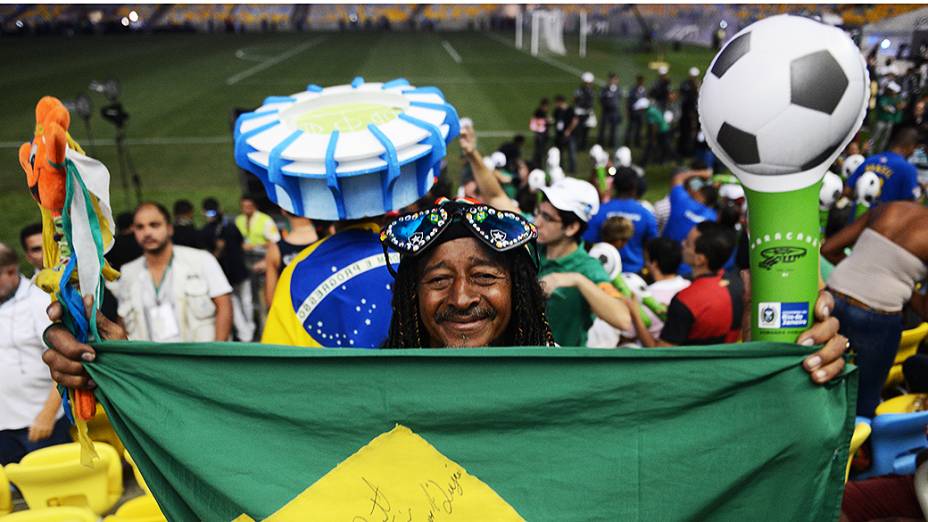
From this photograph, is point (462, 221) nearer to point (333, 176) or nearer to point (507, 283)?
point (507, 283)

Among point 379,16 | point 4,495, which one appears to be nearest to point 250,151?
point 4,495

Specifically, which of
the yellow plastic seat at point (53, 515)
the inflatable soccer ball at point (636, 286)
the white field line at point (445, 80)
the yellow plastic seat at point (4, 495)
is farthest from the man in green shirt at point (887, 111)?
the white field line at point (445, 80)

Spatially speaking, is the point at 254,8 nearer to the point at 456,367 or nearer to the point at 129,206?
the point at 129,206

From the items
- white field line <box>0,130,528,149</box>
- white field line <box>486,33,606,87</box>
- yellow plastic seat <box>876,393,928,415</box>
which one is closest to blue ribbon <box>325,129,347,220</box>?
yellow plastic seat <box>876,393,928,415</box>

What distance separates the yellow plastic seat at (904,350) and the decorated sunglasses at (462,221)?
362cm

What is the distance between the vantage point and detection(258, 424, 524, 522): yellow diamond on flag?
6.63 ft

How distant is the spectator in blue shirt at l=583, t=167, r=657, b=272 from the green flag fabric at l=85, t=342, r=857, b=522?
4.41 m

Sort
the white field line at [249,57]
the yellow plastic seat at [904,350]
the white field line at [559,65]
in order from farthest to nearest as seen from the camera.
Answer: the white field line at [249,57] < the white field line at [559,65] < the yellow plastic seat at [904,350]

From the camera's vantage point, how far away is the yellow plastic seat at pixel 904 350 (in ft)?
15.6

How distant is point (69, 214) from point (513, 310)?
1.32 m

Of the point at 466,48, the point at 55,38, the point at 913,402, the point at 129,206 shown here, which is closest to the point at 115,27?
the point at 55,38

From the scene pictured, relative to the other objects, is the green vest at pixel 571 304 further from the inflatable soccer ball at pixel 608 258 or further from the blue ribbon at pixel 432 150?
the blue ribbon at pixel 432 150

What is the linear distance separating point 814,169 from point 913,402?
2.82m

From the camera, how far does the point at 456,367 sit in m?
2.02
